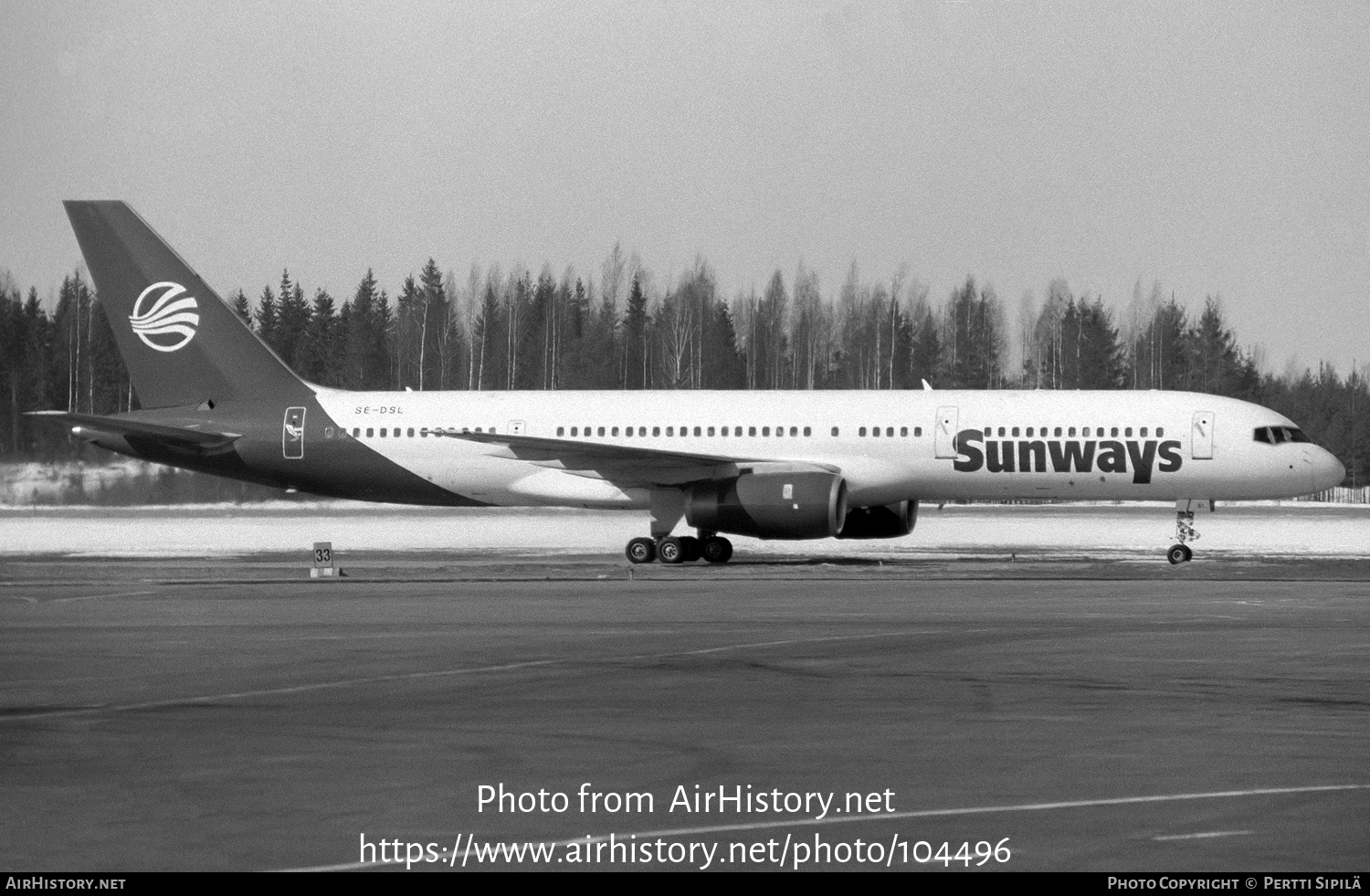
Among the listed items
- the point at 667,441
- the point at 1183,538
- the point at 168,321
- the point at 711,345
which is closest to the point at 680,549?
the point at 667,441

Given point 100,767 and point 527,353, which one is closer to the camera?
point 100,767

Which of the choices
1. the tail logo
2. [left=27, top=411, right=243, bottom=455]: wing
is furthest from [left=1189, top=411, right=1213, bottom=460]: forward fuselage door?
the tail logo

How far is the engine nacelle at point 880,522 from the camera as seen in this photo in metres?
33.7

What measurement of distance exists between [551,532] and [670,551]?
9953 mm

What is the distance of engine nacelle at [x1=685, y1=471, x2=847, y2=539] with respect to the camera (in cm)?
3009

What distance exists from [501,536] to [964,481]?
12.2m

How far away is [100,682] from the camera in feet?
46.4

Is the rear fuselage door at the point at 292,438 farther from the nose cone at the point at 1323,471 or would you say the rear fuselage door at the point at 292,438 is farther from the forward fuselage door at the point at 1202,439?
the nose cone at the point at 1323,471

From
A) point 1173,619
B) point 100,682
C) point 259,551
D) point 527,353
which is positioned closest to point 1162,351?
point 527,353

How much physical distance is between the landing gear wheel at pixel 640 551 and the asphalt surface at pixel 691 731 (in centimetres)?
841

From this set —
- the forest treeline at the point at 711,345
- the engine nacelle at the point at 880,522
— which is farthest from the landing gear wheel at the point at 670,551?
the forest treeline at the point at 711,345

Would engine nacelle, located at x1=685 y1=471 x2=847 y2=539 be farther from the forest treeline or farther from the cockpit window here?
the forest treeline

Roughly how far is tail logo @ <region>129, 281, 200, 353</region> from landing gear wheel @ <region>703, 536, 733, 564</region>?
1148 cm

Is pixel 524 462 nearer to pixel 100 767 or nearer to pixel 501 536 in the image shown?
pixel 501 536
